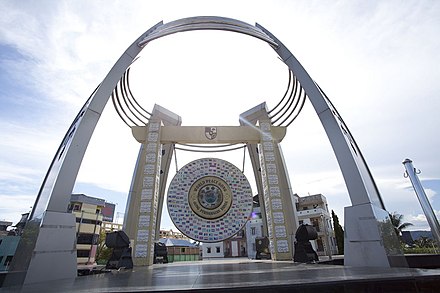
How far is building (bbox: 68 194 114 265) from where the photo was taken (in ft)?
86.9

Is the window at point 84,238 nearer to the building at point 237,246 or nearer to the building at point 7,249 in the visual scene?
the building at point 7,249

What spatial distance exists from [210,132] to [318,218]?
60.4ft

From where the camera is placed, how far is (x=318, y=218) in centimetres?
2505

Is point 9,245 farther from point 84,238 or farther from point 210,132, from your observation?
point 84,238

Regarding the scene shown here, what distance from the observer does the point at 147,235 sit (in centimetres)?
1060

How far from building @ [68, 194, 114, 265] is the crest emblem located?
21.3m

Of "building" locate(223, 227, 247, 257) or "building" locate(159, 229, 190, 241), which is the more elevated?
"building" locate(159, 229, 190, 241)

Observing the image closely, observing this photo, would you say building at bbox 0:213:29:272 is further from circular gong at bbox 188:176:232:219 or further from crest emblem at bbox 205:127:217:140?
crest emblem at bbox 205:127:217:140

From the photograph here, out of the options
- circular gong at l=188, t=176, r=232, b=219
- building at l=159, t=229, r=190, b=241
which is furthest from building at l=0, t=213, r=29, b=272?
building at l=159, t=229, r=190, b=241

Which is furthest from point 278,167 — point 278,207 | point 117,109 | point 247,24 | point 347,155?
point 117,109

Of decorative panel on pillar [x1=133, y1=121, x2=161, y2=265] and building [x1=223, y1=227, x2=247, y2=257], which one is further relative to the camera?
building [x1=223, y1=227, x2=247, y2=257]

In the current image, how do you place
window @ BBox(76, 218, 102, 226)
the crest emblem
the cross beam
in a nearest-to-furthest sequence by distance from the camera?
the cross beam < the crest emblem < window @ BBox(76, 218, 102, 226)

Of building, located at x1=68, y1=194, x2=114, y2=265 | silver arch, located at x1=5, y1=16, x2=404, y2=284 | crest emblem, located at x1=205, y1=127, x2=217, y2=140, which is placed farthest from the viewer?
building, located at x1=68, y1=194, x2=114, y2=265

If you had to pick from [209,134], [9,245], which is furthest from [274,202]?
[9,245]
